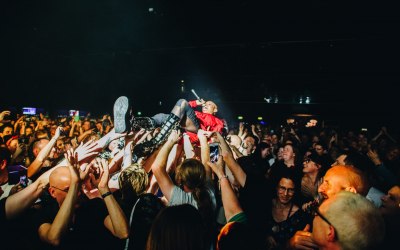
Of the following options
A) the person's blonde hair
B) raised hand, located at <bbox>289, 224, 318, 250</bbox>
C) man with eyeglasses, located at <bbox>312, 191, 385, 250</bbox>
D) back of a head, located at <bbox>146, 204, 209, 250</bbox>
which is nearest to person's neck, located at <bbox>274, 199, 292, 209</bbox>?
raised hand, located at <bbox>289, 224, 318, 250</bbox>

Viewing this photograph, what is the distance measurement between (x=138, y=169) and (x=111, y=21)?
23.5 feet

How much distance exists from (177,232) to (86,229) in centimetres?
101

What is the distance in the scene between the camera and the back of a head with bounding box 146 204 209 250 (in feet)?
3.78

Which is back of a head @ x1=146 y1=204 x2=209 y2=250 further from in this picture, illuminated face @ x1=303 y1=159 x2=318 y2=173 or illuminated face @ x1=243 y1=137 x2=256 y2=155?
illuminated face @ x1=243 y1=137 x2=256 y2=155

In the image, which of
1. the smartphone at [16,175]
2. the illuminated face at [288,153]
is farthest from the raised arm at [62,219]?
the illuminated face at [288,153]

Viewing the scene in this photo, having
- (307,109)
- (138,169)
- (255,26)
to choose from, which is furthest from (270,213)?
(307,109)

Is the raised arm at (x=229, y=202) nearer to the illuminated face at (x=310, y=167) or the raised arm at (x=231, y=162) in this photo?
the raised arm at (x=231, y=162)

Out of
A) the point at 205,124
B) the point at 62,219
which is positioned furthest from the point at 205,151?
the point at 205,124

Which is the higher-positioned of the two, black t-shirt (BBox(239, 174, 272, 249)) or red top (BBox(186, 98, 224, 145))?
→ red top (BBox(186, 98, 224, 145))

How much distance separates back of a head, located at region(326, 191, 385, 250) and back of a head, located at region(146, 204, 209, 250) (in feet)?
2.03

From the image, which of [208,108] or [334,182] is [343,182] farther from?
[208,108]

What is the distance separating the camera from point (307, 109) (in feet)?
79.0

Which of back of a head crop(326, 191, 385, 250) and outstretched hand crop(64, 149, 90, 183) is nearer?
back of a head crop(326, 191, 385, 250)

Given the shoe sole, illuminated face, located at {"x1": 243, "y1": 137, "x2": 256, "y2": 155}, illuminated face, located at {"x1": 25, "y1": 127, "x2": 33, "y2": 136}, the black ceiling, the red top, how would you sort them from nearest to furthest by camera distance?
the shoe sole < the red top < illuminated face, located at {"x1": 243, "y1": 137, "x2": 256, "y2": 155} < illuminated face, located at {"x1": 25, "y1": 127, "x2": 33, "y2": 136} < the black ceiling
